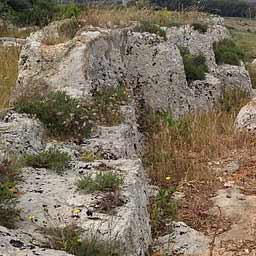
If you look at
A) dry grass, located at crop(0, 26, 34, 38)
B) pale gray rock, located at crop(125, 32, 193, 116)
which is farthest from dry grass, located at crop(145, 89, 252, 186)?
dry grass, located at crop(0, 26, 34, 38)

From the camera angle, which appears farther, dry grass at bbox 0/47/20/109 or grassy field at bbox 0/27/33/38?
grassy field at bbox 0/27/33/38

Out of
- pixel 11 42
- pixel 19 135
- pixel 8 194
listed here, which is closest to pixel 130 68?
pixel 11 42

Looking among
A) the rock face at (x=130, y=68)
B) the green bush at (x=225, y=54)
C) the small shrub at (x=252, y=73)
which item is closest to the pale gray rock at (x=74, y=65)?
the rock face at (x=130, y=68)

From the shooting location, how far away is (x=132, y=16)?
13422 mm

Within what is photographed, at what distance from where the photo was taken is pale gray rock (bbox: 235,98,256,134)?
10523 mm

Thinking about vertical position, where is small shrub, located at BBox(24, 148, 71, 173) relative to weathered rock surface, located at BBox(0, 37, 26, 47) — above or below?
above

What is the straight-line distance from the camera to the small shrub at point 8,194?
16.5ft

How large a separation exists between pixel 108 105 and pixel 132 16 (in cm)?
518

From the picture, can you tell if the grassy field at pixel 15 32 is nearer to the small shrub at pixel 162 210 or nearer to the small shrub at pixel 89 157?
the small shrub at pixel 89 157

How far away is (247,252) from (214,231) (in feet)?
2.22

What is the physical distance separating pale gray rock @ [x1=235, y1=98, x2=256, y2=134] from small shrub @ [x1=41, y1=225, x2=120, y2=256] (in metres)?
5.97

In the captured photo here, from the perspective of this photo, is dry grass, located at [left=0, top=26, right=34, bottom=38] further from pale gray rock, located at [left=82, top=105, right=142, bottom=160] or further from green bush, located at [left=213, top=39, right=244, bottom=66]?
pale gray rock, located at [left=82, top=105, right=142, bottom=160]

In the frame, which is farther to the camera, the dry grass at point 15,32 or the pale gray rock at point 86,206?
the dry grass at point 15,32

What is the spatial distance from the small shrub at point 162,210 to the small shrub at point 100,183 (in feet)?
2.97
